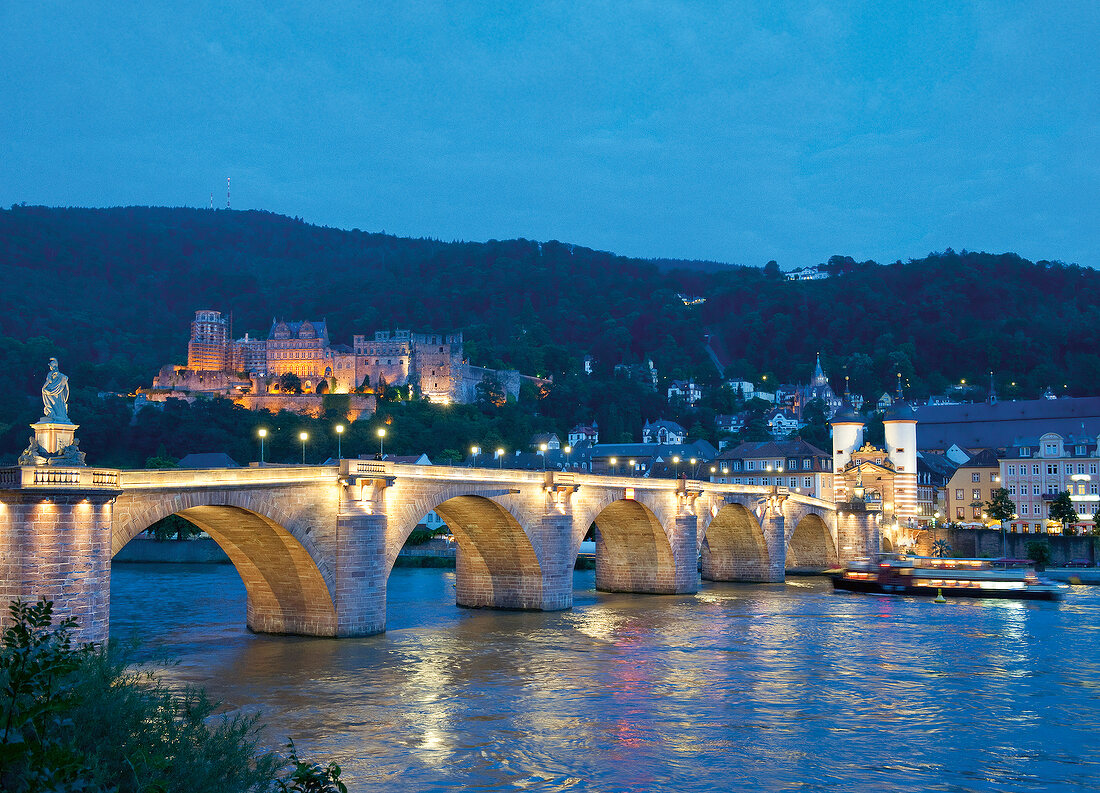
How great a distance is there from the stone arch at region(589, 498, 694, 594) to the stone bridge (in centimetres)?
8

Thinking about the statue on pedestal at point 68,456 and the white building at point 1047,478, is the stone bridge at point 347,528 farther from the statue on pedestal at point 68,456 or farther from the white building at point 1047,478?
the white building at point 1047,478

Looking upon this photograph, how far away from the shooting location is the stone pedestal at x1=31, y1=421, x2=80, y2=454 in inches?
1040

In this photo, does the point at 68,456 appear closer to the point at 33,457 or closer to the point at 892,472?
the point at 33,457

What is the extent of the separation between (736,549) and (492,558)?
86.8ft

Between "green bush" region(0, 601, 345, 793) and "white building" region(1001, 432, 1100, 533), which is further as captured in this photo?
"white building" region(1001, 432, 1100, 533)

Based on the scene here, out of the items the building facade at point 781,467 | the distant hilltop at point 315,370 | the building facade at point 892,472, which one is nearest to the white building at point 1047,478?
the building facade at point 892,472

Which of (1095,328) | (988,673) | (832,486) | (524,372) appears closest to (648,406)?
(524,372)

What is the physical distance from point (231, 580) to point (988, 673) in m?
44.3

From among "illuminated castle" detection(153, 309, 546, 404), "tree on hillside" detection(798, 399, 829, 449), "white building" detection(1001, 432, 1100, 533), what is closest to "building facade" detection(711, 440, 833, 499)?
"white building" detection(1001, 432, 1100, 533)

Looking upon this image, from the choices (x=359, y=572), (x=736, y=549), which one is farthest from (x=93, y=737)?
(x=736, y=549)

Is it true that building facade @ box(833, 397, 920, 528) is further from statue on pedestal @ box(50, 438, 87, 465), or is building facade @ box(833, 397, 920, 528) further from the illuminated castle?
the illuminated castle

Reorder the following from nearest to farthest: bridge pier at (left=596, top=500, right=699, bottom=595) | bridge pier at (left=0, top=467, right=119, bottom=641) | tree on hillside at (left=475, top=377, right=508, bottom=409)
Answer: bridge pier at (left=0, top=467, right=119, bottom=641)
bridge pier at (left=596, top=500, right=699, bottom=595)
tree on hillside at (left=475, top=377, right=508, bottom=409)

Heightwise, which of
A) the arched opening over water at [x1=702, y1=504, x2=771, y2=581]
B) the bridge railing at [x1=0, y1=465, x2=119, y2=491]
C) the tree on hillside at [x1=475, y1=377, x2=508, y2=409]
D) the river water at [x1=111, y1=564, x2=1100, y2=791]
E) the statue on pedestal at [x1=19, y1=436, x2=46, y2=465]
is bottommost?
the river water at [x1=111, y1=564, x2=1100, y2=791]

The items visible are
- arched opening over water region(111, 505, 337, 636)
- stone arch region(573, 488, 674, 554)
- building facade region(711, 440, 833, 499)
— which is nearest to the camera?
arched opening over water region(111, 505, 337, 636)
